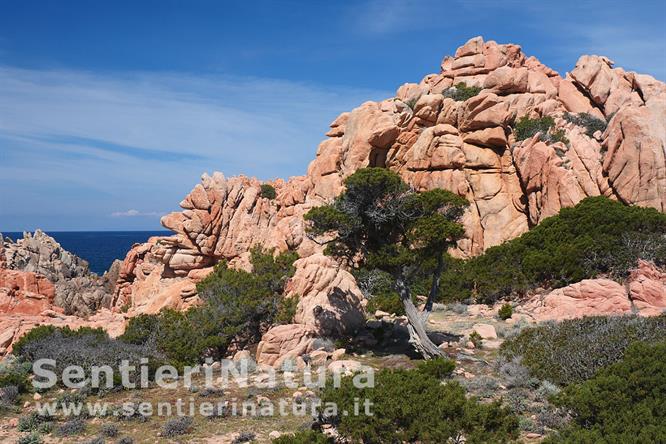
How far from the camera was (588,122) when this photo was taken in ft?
136

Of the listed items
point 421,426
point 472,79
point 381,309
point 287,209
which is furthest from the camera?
point 472,79

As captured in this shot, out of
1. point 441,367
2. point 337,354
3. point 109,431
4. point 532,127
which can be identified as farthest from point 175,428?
point 532,127

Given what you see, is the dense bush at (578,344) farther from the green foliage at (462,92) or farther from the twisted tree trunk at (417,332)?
the green foliage at (462,92)

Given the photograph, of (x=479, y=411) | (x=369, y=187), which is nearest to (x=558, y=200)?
(x=369, y=187)

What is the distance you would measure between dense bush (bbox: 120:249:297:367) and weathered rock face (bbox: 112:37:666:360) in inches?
184

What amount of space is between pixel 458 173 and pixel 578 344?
75.7 feet

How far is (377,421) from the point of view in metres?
8.47

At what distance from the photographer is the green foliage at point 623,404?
831 centimetres

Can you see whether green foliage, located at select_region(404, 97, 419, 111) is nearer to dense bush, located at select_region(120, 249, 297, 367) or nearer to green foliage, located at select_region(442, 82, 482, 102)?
green foliage, located at select_region(442, 82, 482, 102)

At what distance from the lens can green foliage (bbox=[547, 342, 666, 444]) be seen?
327 inches

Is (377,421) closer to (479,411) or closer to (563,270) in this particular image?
(479,411)

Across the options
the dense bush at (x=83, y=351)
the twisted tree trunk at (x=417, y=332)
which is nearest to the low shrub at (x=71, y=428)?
the dense bush at (x=83, y=351)

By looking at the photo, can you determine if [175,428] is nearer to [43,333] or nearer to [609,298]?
[43,333]

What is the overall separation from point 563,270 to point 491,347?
9.70m
